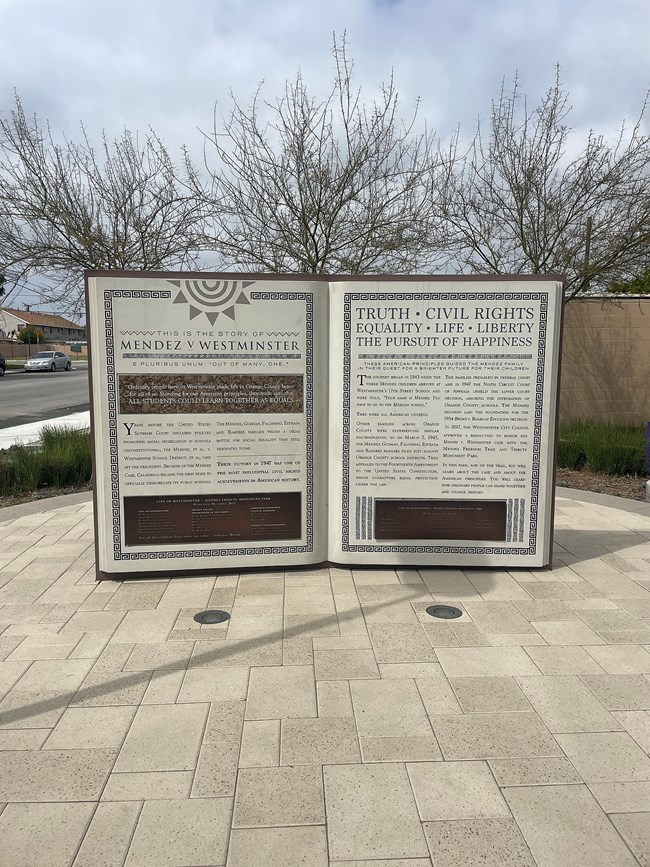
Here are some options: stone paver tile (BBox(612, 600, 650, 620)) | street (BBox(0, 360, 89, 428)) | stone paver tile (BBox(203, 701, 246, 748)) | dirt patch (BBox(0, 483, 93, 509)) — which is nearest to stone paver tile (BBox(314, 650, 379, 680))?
stone paver tile (BBox(203, 701, 246, 748))

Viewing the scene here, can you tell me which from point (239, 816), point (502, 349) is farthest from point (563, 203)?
point (239, 816)

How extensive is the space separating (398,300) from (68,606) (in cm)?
339

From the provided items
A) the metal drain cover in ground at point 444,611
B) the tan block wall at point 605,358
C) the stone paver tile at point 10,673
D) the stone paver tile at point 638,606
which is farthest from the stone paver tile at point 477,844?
the tan block wall at point 605,358

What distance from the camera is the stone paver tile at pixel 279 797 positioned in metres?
2.45

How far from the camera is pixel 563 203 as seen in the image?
10711 millimetres

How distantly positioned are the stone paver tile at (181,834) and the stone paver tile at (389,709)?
0.83 meters

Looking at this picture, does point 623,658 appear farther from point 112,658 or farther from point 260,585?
point 112,658

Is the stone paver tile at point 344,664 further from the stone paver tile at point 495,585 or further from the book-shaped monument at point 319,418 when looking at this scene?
the book-shaped monument at point 319,418

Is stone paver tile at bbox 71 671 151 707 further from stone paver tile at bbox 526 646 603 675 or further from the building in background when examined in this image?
the building in background

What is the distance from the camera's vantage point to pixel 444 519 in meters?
5.25

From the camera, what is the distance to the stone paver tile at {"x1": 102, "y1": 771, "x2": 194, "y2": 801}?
2.57m

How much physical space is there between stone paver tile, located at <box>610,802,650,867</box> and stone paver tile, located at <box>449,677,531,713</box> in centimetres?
78

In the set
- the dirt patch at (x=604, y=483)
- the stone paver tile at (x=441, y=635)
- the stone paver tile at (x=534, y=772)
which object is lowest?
the stone paver tile at (x=534, y=772)

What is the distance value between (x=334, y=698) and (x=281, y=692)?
29cm
